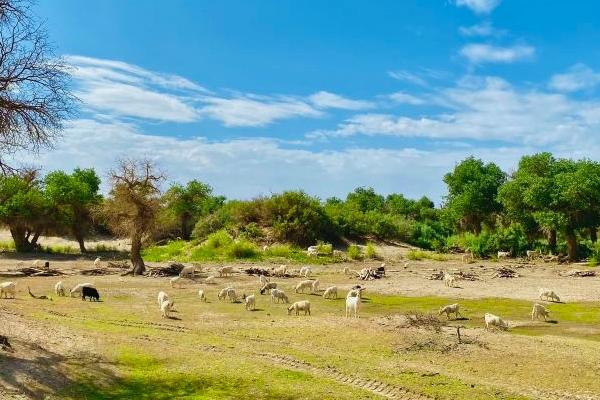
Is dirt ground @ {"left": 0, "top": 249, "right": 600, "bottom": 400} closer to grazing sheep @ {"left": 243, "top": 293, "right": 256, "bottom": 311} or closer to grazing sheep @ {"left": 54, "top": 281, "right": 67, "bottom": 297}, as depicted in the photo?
grazing sheep @ {"left": 243, "top": 293, "right": 256, "bottom": 311}

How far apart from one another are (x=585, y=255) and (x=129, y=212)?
1897 inches

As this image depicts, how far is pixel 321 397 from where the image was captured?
17922mm

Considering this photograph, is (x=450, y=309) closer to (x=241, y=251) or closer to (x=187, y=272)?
(x=187, y=272)

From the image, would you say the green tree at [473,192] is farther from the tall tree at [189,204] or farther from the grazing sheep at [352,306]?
the grazing sheep at [352,306]

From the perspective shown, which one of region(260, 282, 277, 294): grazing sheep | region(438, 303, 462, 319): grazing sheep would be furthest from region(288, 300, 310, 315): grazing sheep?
region(260, 282, 277, 294): grazing sheep

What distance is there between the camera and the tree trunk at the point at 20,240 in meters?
68.6

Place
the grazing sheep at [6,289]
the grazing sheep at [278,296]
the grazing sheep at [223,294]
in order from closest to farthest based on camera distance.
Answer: the grazing sheep at [6,289]
the grazing sheep at [278,296]
the grazing sheep at [223,294]

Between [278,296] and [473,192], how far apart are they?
186 feet

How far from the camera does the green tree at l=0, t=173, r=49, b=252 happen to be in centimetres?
6544

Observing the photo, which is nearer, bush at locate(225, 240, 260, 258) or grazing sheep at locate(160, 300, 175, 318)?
grazing sheep at locate(160, 300, 175, 318)

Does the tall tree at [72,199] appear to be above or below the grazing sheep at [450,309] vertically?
above

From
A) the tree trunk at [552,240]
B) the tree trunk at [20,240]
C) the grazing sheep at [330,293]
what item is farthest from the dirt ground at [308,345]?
the tree trunk at [552,240]

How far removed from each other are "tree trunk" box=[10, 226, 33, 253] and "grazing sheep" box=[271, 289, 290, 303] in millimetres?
42700

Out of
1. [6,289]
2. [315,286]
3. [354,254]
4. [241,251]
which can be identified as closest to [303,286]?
[315,286]
